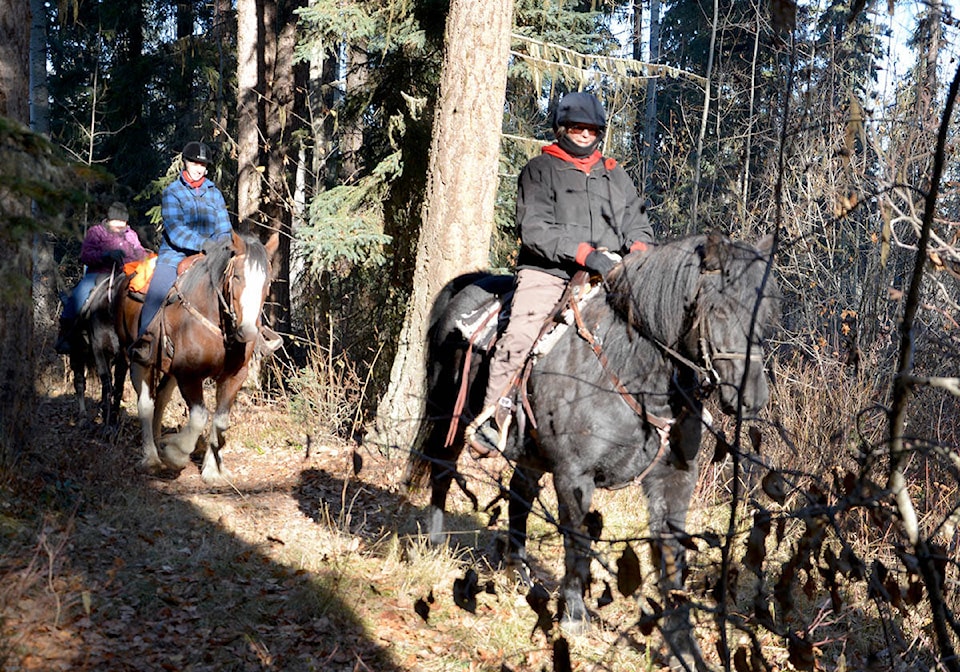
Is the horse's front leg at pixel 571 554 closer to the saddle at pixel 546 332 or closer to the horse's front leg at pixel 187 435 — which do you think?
the saddle at pixel 546 332

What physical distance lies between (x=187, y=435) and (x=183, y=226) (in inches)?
87.9

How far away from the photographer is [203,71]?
22.5 meters

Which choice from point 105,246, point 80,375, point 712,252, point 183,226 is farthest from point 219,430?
point 712,252

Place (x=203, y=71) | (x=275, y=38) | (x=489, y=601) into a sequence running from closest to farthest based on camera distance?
(x=489, y=601), (x=275, y=38), (x=203, y=71)

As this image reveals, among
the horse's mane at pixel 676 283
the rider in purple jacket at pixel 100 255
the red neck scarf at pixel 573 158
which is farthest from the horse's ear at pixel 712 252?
the rider in purple jacket at pixel 100 255

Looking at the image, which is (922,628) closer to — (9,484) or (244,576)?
(244,576)

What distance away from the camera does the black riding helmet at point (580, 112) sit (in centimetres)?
601

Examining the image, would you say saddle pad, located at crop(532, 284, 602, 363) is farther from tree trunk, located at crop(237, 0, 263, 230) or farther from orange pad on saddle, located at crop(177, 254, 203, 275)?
tree trunk, located at crop(237, 0, 263, 230)

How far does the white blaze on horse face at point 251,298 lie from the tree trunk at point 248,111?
6.31 m

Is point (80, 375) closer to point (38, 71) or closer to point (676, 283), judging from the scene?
point (38, 71)

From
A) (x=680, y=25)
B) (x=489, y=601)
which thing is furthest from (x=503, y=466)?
(x=680, y=25)

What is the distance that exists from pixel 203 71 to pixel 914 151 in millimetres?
18212

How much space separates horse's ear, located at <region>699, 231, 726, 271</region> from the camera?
15.9ft

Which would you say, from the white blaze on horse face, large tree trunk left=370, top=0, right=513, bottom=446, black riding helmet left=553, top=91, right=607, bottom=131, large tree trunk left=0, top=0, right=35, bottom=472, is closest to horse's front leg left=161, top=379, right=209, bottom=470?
the white blaze on horse face
